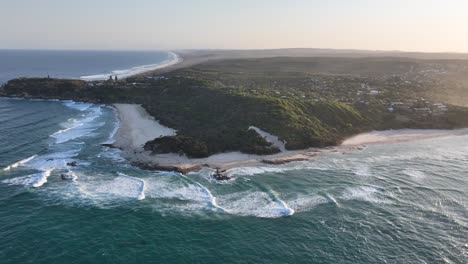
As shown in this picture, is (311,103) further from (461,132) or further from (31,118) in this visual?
(31,118)

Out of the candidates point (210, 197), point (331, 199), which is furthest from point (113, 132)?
point (331, 199)

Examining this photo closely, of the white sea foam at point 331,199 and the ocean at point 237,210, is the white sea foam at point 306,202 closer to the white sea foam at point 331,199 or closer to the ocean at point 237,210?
the ocean at point 237,210

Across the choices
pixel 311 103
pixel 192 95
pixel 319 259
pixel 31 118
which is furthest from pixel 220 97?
pixel 319 259

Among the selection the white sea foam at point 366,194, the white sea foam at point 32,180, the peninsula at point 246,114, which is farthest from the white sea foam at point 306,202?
the white sea foam at point 32,180

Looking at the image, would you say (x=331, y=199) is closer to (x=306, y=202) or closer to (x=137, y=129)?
(x=306, y=202)

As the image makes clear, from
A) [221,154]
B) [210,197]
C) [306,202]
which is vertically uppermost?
[221,154]

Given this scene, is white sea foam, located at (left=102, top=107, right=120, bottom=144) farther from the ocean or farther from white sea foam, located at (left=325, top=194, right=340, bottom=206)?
white sea foam, located at (left=325, top=194, right=340, bottom=206)

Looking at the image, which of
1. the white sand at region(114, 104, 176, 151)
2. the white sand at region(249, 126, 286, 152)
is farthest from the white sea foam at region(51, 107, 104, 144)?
the white sand at region(249, 126, 286, 152)
